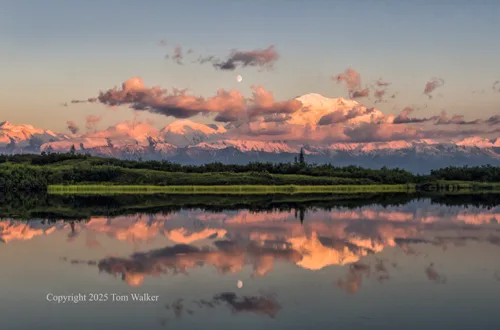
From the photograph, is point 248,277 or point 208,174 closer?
point 248,277

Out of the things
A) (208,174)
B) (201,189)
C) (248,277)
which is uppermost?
(208,174)

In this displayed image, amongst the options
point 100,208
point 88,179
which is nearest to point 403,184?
point 88,179

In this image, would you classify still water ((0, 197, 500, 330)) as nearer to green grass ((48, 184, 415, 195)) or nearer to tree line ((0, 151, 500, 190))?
green grass ((48, 184, 415, 195))

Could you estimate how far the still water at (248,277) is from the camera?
20578 millimetres

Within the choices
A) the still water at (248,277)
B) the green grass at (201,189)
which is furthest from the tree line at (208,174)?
the still water at (248,277)

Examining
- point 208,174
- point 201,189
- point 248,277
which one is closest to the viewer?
point 248,277

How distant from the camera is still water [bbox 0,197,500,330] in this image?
810 inches

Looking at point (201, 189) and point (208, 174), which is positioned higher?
point (208, 174)

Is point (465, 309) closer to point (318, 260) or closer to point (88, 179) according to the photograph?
point (318, 260)

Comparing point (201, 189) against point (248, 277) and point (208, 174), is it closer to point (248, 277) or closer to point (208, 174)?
point (208, 174)

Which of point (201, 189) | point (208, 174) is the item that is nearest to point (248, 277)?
point (201, 189)

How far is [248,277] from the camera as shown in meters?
27.1

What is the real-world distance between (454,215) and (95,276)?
159 ft

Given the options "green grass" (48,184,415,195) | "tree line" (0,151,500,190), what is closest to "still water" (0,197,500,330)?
"green grass" (48,184,415,195)
